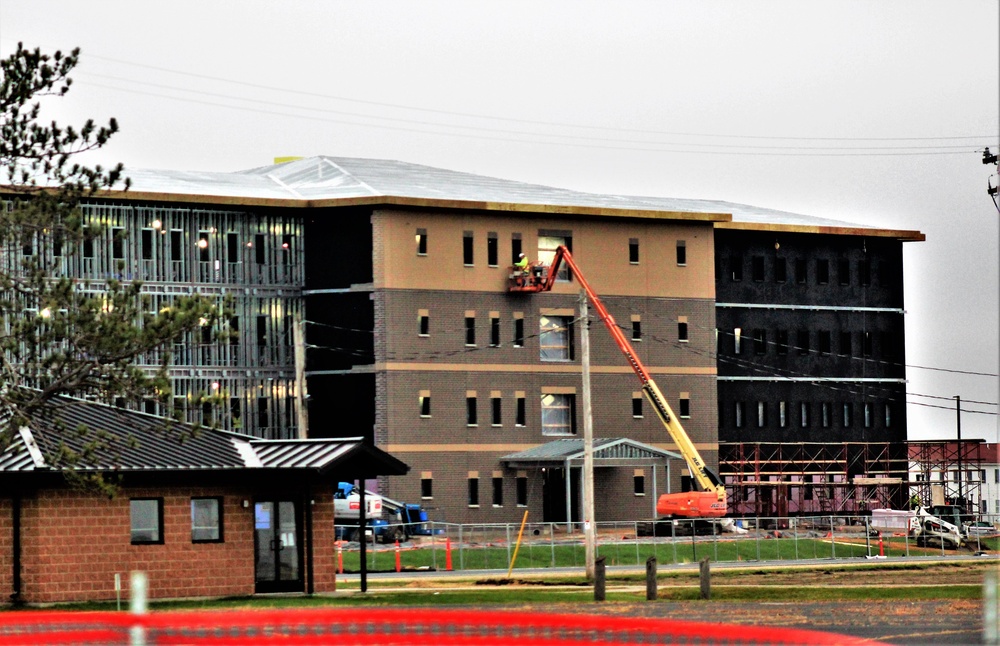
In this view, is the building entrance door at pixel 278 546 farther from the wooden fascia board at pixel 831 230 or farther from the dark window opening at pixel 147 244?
the wooden fascia board at pixel 831 230

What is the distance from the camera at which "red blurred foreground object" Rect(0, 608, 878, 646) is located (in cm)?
2577

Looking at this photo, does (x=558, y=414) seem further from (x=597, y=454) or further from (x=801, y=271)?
(x=801, y=271)

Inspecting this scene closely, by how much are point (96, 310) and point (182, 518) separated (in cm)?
692

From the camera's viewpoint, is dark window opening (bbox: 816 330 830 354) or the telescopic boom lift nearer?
the telescopic boom lift

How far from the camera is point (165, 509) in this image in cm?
3953

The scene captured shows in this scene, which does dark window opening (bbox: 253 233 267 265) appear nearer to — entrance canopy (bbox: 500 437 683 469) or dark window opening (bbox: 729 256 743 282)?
entrance canopy (bbox: 500 437 683 469)

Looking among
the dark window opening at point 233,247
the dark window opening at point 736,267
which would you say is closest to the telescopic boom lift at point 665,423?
the dark window opening at point 736,267

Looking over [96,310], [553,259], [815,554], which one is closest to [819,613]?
[96,310]

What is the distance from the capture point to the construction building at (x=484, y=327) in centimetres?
8231

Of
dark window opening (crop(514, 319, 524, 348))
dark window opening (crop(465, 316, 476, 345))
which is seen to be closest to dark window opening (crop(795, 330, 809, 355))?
dark window opening (crop(514, 319, 524, 348))

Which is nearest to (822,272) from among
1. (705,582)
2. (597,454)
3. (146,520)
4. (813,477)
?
(813,477)

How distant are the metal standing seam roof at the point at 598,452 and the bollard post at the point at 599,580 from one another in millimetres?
40940

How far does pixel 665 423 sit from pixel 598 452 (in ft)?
13.1

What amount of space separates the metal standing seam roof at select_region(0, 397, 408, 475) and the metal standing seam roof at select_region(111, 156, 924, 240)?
36930 mm
